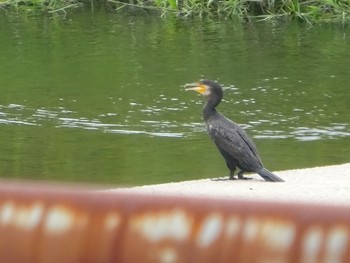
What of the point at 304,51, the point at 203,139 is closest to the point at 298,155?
the point at 203,139

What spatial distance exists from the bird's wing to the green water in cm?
148

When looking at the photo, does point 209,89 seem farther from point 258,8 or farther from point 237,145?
point 258,8

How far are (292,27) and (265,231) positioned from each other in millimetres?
22249

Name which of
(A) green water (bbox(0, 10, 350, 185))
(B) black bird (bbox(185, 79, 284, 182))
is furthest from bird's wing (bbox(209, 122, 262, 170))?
(A) green water (bbox(0, 10, 350, 185))

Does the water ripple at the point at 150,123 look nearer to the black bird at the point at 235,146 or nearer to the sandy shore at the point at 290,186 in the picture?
the sandy shore at the point at 290,186

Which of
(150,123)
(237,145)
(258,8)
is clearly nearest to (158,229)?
(237,145)

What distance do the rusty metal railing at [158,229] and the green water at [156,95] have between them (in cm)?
933

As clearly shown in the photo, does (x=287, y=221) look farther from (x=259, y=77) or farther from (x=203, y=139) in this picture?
(x=259, y=77)

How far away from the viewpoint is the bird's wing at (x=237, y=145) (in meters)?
Answer: 9.21

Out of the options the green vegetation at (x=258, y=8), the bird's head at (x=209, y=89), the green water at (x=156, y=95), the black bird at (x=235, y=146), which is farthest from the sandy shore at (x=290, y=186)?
the green vegetation at (x=258, y=8)

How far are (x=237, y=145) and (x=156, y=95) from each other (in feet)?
22.2

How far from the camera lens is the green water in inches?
473

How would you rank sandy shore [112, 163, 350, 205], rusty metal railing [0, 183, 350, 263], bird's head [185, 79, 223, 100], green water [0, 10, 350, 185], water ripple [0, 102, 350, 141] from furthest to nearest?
water ripple [0, 102, 350, 141] → green water [0, 10, 350, 185] → bird's head [185, 79, 223, 100] → sandy shore [112, 163, 350, 205] → rusty metal railing [0, 183, 350, 263]

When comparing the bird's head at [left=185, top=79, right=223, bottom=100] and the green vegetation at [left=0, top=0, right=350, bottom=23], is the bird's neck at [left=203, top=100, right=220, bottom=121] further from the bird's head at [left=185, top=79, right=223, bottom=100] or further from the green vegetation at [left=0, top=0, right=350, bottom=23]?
the green vegetation at [left=0, top=0, right=350, bottom=23]
